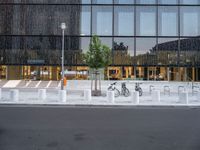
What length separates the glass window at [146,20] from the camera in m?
41.6

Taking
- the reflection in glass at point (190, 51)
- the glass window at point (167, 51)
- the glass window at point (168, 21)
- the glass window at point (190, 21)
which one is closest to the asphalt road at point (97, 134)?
the glass window at point (167, 51)

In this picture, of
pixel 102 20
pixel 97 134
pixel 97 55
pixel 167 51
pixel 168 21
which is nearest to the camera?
pixel 97 134

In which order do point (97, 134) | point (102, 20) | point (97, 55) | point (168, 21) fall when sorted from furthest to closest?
point (168, 21) → point (102, 20) → point (97, 55) → point (97, 134)

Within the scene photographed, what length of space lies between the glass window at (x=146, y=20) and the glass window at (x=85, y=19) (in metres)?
6.59

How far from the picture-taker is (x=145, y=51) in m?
41.4

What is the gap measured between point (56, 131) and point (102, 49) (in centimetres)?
1737

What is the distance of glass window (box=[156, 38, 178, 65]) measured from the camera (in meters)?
41.3

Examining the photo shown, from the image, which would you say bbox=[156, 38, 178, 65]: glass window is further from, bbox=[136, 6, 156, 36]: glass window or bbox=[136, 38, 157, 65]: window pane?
bbox=[136, 6, 156, 36]: glass window

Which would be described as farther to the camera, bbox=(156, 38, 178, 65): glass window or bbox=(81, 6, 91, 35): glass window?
bbox=(81, 6, 91, 35): glass window

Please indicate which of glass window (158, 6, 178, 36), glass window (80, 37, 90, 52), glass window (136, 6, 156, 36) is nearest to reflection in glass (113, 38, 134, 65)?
glass window (136, 6, 156, 36)

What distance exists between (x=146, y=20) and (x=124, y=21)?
2.97m

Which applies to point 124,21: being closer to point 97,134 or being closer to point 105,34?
point 105,34

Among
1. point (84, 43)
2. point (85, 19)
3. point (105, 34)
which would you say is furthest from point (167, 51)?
point (85, 19)

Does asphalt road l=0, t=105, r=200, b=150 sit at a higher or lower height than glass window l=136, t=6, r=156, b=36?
lower
